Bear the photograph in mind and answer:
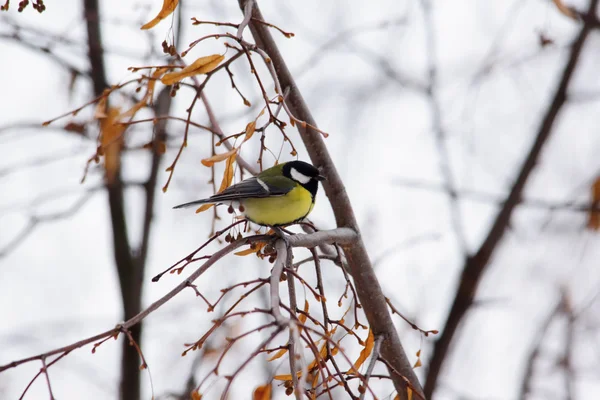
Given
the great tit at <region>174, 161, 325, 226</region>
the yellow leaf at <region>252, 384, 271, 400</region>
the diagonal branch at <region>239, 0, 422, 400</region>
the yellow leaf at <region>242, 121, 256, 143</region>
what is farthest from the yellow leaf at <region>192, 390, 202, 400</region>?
the great tit at <region>174, 161, 325, 226</region>

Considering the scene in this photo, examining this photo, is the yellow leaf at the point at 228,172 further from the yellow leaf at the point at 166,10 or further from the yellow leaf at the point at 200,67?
the yellow leaf at the point at 166,10

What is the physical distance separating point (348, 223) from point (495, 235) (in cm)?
170

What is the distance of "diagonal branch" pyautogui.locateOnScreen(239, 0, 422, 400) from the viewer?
2182 millimetres

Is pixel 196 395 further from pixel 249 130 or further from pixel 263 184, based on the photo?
pixel 263 184

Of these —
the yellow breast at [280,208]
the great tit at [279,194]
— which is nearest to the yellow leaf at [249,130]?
the great tit at [279,194]

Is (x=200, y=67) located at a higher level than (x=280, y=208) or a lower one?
lower

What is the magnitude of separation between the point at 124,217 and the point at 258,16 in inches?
90.7

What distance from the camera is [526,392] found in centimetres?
483

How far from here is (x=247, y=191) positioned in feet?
8.64

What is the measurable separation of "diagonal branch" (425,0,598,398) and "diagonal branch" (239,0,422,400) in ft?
4.65

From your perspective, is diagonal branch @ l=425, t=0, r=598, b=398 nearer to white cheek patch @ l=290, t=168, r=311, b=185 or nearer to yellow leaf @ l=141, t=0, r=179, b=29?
white cheek patch @ l=290, t=168, r=311, b=185

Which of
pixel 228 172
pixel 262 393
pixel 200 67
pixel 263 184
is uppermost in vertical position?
pixel 263 184

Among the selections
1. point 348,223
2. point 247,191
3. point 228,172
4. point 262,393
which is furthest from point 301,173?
point 262,393

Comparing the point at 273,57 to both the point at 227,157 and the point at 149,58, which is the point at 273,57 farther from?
the point at 149,58
